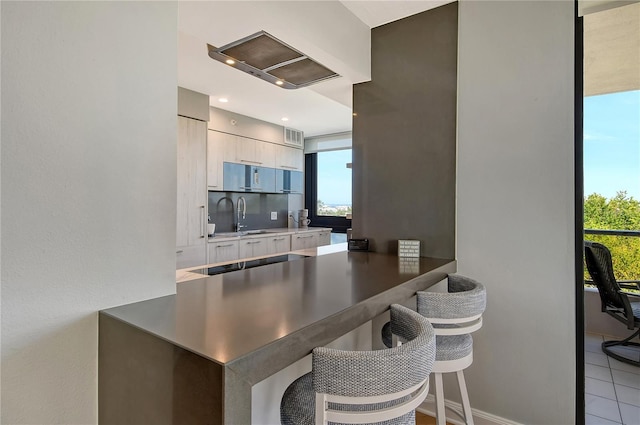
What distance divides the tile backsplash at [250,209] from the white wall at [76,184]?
140 inches

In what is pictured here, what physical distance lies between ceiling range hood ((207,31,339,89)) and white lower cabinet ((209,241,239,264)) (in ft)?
8.30

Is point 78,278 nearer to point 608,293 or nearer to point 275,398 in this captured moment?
point 275,398

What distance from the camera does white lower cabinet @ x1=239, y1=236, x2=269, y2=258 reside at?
4336mm

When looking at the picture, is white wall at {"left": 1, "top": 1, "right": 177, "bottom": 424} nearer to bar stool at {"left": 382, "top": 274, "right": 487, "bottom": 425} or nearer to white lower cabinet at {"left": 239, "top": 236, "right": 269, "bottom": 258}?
bar stool at {"left": 382, "top": 274, "right": 487, "bottom": 425}

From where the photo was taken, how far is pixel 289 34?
1.63 m

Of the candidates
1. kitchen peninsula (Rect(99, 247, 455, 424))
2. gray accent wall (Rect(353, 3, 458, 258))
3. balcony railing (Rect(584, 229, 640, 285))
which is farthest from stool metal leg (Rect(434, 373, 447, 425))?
balcony railing (Rect(584, 229, 640, 285))

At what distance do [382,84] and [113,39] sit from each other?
5.60 feet

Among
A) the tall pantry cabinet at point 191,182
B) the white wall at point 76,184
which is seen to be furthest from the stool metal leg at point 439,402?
the tall pantry cabinet at point 191,182

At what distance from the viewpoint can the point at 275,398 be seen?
1408mm

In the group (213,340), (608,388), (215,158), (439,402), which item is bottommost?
(608,388)

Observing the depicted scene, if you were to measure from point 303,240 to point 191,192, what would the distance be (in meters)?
2.06

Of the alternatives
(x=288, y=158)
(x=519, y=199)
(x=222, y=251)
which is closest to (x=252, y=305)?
(x=519, y=199)

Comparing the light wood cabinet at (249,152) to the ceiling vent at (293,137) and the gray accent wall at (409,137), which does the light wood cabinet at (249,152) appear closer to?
the ceiling vent at (293,137)

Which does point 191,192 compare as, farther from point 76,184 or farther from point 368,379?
point 368,379
